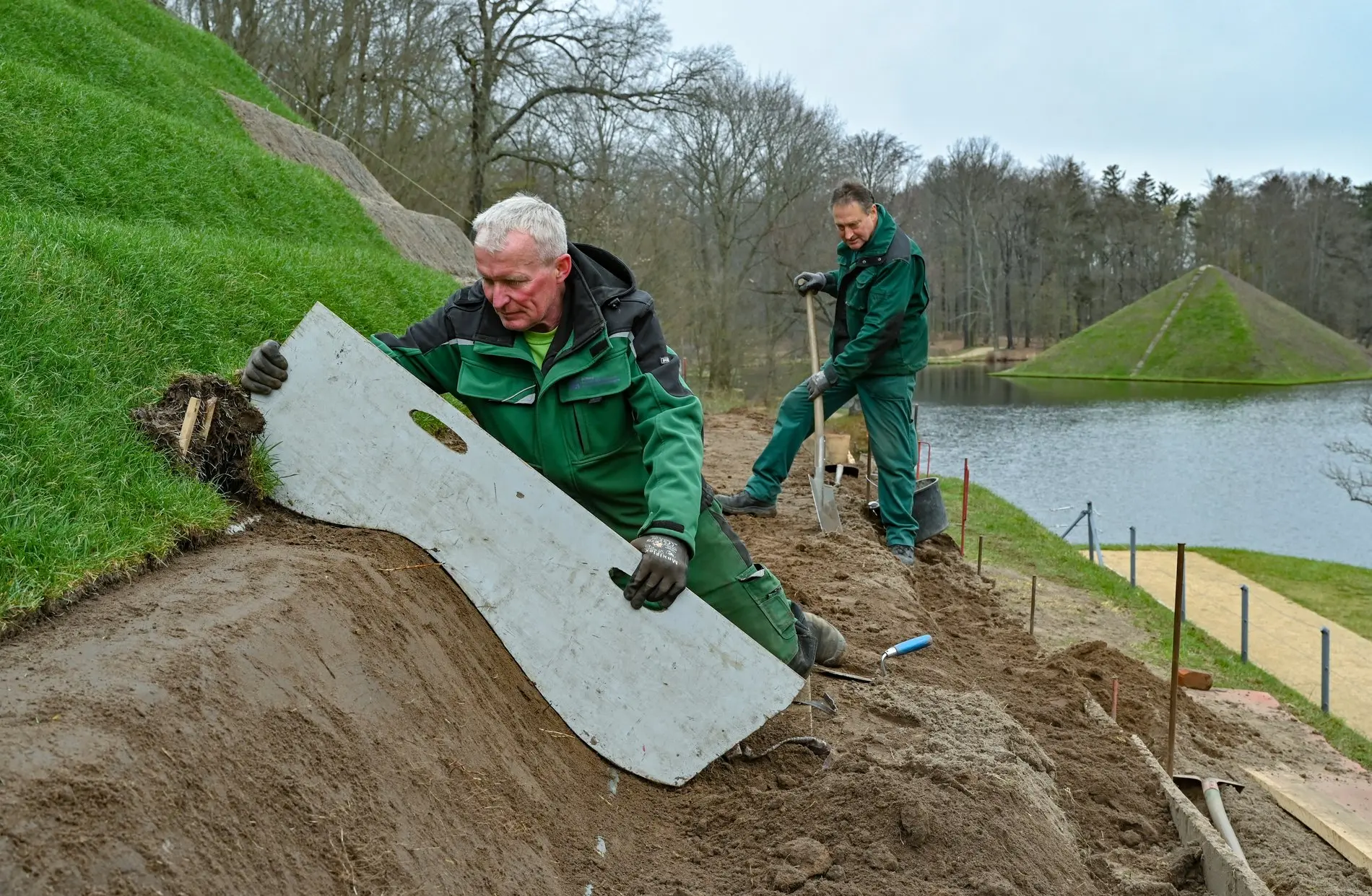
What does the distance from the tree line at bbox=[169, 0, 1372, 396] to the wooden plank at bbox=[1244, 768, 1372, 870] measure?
48.7 feet

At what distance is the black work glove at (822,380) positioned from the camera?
705cm

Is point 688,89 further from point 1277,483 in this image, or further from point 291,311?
point 291,311

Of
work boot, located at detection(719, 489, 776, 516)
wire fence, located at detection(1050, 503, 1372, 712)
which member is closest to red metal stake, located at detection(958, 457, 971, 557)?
wire fence, located at detection(1050, 503, 1372, 712)

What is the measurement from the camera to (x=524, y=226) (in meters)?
3.32

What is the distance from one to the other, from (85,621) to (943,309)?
226 feet

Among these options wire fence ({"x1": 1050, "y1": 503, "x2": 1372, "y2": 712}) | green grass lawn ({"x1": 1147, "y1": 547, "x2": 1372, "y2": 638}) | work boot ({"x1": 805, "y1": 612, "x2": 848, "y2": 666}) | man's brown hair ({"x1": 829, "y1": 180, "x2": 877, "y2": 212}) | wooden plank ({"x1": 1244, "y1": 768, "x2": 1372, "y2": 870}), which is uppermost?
man's brown hair ({"x1": 829, "y1": 180, "x2": 877, "y2": 212})

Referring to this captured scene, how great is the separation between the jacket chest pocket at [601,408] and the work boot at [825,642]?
1264 mm

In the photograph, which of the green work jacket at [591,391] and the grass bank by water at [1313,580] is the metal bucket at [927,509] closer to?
the green work jacket at [591,391]

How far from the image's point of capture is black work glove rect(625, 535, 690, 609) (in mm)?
3168

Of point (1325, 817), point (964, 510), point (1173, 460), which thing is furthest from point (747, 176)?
point (1325, 817)

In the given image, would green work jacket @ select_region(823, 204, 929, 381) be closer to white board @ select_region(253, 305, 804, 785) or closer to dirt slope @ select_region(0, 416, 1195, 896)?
dirt slope @ select_region(0, 416, 1195, 896)

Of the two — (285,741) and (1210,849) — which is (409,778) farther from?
(1210,849)

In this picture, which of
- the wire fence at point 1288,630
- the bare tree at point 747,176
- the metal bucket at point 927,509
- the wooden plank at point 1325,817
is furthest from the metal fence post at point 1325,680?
the bare tree at point 747,176

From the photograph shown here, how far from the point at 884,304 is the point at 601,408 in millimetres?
3764
